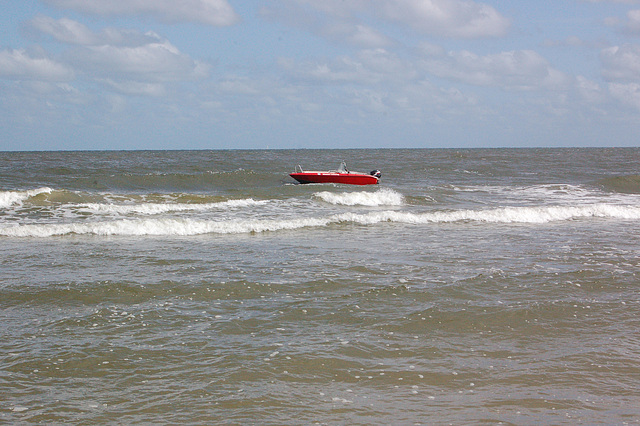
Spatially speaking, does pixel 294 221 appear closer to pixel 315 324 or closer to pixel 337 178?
pixel 315 324

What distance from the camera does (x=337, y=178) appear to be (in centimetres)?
2733

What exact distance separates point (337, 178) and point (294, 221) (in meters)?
12.0

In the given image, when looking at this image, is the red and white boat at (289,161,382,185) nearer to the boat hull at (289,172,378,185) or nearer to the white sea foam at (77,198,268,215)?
the boat hull at (289,172,378,185)

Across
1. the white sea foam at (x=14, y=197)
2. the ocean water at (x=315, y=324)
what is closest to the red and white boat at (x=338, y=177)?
the white sea foam at (x=14, y=197)

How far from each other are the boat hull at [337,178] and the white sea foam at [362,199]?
3904 mm

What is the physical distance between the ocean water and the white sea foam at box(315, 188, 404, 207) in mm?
7317

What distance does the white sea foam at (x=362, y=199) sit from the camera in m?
22.4

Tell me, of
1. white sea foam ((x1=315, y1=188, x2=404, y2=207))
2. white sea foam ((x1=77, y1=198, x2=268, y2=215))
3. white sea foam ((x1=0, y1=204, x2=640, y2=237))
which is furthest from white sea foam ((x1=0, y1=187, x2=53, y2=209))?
white sea foam ((x1=315, y1=188, x2=404, y2=207))

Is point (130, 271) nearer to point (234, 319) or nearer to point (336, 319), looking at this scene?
point (234, 319)

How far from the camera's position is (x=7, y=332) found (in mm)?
6422

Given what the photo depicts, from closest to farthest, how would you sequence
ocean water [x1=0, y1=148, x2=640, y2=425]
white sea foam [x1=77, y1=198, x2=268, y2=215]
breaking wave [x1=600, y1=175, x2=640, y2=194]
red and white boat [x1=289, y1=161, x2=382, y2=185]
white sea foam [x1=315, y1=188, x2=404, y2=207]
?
ocean water [x1=0, y1=148, x2=640, y2=425]
white sea foam [x1=77, y1=198, x2=268, y2=215]
white sea foam [x1=315, y1=188, x2=404, y2=207]
red and white boat [x1=289, y1=161, x2=382, y2=185]
breaking wave [x1=600, y1=175, x2=640, y2=194]

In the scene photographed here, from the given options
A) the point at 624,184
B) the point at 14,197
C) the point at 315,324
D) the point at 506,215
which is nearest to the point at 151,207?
the point at 14,197

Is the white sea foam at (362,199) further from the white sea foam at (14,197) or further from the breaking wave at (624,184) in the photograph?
the breaking wave at (624,184)

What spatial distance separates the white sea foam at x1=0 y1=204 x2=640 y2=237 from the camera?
13.9 metres
